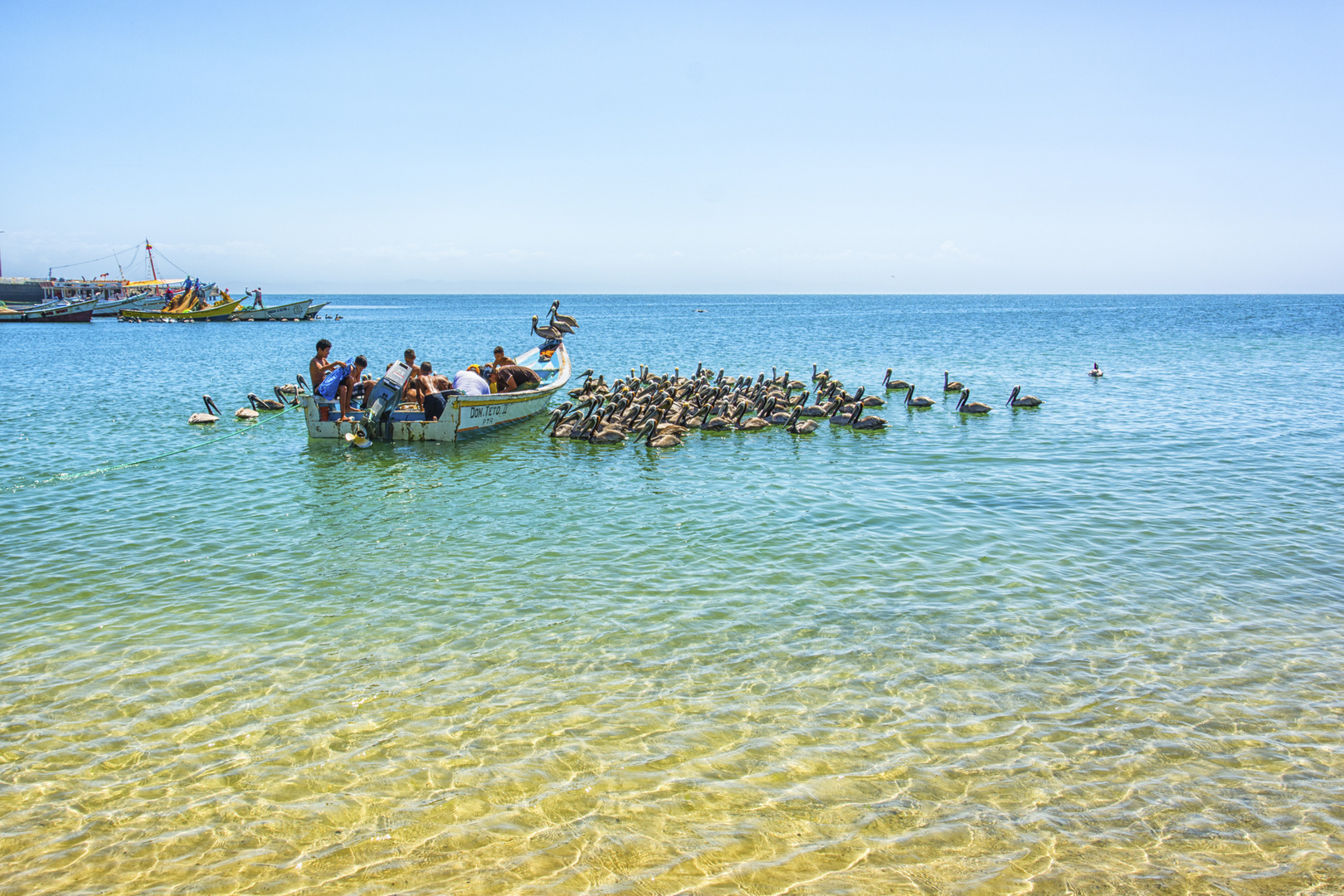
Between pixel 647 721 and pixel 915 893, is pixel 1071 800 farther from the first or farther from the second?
pixel 647 721

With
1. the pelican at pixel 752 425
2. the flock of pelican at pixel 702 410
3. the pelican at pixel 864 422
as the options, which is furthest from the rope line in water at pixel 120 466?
the pelican at pixel 864 422

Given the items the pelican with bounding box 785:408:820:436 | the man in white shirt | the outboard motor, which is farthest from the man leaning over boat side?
the pelican with bounding box 785:408:820:436

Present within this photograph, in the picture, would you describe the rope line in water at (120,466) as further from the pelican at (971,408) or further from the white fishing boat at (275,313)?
the white fishing boat at (275,313)

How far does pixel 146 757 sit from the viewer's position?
635cm

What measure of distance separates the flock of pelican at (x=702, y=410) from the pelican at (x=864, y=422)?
0.02m

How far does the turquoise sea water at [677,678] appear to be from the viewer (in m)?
5.31

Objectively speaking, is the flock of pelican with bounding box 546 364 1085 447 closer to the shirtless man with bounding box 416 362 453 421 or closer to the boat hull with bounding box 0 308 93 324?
the shirtless man with bounding box 416 362 453 421

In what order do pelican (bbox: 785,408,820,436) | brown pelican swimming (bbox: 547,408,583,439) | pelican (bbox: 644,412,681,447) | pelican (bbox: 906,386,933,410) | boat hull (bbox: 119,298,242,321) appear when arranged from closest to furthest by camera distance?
pelican (bbox: 644,412,681,447) < brown pelican swimming (bbox: 547,408,583,439) < pelican (bbox: 785,408,820,436) < pelican (bbox: 906,386,933,410) < boat hull (bbox: 119,298,242,321)

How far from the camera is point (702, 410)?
74.8 feet

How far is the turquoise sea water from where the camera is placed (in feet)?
17.4

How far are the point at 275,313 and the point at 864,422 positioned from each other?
278ft

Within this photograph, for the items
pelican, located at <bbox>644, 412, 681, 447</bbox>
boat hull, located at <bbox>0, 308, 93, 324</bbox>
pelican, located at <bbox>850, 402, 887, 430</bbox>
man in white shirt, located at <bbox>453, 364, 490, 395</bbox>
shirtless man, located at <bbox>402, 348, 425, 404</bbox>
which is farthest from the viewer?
boat hull, located at <bbox>0, 308, 93, 324</bbox>

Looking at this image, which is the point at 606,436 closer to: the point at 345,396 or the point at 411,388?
the point at 411,388

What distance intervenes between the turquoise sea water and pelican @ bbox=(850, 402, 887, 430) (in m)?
3.89
